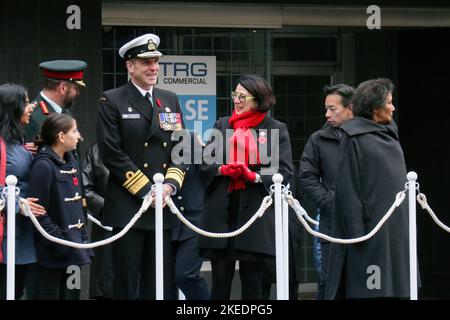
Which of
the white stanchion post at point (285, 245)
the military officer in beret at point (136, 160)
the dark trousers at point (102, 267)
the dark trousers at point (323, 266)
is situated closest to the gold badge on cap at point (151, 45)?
the military officer in beret at point (136, 160)

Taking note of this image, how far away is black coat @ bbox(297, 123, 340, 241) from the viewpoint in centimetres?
1087

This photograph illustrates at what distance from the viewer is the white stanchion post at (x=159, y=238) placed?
378 inches

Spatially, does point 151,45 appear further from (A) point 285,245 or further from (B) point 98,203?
(B) point 98,203

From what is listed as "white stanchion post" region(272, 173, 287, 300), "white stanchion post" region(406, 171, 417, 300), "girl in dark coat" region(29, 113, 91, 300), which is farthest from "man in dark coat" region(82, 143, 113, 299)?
"white stanchion post" region(406, 171, 417, 300)

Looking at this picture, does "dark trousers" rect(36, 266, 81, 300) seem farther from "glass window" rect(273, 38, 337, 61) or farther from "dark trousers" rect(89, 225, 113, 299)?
"glass window" rect(273, 38, 337, 61)

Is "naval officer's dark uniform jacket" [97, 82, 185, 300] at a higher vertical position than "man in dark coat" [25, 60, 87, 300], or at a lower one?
lower

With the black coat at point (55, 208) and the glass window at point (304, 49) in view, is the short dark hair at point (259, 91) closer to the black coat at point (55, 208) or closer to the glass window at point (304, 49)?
the black coat at point (55, 208)

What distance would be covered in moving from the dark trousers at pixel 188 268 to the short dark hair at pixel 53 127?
160cm

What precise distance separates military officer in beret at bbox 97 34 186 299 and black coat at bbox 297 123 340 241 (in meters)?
1.33

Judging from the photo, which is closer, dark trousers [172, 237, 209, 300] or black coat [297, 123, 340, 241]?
dark trousers [172, 237, 209, 300]

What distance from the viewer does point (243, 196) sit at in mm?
10094

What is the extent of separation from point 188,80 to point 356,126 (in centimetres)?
373

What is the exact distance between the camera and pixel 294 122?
14938 mm
